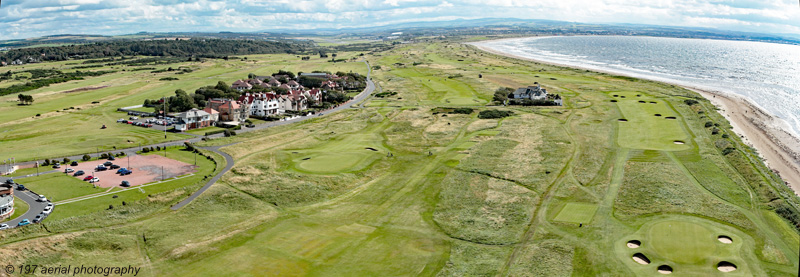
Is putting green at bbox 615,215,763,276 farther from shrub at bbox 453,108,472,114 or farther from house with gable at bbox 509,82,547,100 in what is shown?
house with gable at bbox 509,82,547,100

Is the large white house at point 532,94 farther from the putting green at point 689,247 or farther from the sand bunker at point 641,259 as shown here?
the sand bunker at point 641,259

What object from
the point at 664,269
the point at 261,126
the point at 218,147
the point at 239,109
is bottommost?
the point at 664,269

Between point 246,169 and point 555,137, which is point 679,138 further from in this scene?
point 246,169

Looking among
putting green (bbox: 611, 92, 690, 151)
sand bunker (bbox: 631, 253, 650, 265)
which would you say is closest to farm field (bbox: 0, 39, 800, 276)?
sand bunker (bbox: 631, 253, 650, 265)

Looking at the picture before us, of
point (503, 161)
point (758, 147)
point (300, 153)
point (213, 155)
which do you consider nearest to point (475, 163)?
point (503, 161)

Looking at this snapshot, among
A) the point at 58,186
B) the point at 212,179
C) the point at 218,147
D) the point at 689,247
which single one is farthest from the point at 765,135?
the point at 58,186

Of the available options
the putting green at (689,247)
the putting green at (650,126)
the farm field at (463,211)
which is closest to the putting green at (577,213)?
the farm field at (463,211)

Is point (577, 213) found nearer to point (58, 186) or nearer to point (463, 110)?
point (58, 186)
